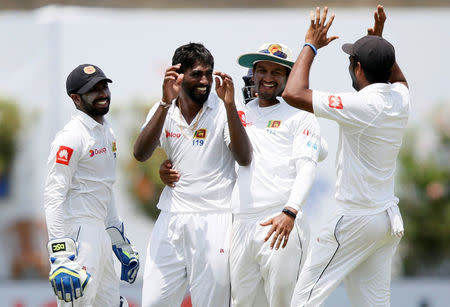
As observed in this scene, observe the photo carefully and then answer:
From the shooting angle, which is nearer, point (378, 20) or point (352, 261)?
point (352, 261)

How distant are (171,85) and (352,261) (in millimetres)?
1521

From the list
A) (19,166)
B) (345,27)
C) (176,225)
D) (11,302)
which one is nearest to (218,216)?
(176,225)

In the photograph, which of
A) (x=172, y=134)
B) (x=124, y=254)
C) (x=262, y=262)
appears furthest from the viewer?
(x=124, y=254)

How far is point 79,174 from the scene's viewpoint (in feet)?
17.2

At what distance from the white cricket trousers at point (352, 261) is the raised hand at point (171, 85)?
1226 mm

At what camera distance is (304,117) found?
525cm

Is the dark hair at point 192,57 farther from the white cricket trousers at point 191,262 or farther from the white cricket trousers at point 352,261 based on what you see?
the white cricket trousers at point 352,261

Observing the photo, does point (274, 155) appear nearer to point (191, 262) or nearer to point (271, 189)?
point (271, 189)

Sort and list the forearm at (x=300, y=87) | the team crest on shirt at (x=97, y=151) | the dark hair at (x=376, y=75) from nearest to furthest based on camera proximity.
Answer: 1. the forearm at (x=300, y=87)
2. the dark hair at (x=376, y=75)
3. the team crest on shirt at (x=97, y=151)

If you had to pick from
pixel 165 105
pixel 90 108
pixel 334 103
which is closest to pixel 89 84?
pixel 90 108

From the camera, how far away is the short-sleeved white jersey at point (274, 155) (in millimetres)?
5160

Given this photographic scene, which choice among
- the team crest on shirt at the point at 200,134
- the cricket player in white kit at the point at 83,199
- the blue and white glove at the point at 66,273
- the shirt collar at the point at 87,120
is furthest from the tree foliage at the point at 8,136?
the blue and white glove at the point at 66,273

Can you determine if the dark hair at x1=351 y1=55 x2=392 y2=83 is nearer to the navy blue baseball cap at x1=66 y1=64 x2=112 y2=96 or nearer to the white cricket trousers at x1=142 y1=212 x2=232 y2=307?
the white cricket trousers at x1=142 y1=212 x2=232 y2=307

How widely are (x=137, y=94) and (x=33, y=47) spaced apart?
2165 millimetres
